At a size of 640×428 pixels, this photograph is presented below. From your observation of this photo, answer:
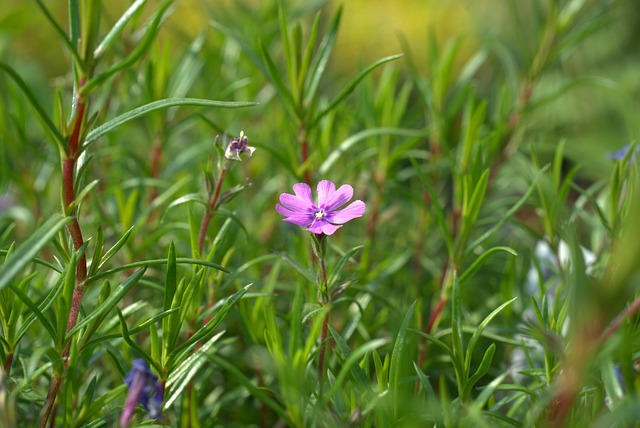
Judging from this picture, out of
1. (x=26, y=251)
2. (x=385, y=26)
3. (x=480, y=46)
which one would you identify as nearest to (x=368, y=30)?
(x=385, y=26)

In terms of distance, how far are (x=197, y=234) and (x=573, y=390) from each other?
0.58m

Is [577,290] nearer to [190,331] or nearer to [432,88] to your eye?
[190,331]

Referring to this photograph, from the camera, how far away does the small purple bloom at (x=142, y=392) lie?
0.70m

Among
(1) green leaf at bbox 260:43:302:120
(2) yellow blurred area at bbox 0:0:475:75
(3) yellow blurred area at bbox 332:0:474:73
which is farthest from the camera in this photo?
(3) yellow blurred area at bbox 332:0:474:73

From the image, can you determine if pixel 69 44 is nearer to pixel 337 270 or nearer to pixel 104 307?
pixel 104 307

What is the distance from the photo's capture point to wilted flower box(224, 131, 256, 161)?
2.96 ft

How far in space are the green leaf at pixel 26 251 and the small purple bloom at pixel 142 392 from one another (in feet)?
0.53

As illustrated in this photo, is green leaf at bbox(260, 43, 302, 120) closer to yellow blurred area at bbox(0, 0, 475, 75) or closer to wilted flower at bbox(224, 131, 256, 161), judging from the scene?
wilted flower at bbox(224, 131, 256, 161)

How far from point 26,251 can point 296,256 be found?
2.06ft

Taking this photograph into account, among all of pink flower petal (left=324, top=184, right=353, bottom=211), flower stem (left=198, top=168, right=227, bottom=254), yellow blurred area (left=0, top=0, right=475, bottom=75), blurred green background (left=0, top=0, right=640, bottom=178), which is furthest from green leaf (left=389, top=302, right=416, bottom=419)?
yellow blurred area (left=0, top=0, right=475, bottom=75)

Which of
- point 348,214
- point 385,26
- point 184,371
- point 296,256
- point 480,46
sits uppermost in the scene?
point 348,214

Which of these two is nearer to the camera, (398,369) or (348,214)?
(398,369)

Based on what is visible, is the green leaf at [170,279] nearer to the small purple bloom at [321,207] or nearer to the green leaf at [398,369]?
the small purple bloom at [321,207]

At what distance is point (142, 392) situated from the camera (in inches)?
28.2
